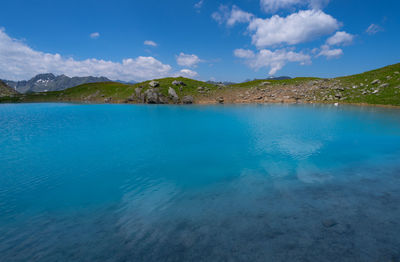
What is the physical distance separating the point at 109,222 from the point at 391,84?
10044 cm

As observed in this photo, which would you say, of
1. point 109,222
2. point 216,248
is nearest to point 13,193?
point 109,222

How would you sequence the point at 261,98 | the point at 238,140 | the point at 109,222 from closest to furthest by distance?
the point at 109,222
the point at 238,140
the point at 261,98

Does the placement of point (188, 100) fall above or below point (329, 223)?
above

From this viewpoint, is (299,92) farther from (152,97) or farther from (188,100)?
(152,97)

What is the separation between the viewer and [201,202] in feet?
36.3

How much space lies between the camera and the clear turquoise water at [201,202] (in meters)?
7.52

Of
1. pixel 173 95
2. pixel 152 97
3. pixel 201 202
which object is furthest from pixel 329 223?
pixel 152 97

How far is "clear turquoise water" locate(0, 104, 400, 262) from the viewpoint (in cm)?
752

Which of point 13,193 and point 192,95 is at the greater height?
point 192,95

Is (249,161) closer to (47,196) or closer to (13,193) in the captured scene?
(47,196)

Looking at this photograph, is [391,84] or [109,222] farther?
[391,84]

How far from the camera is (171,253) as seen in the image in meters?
7.29

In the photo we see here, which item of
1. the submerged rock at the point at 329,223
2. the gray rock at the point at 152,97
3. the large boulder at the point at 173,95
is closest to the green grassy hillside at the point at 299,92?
the large boulder at the point at 173,95

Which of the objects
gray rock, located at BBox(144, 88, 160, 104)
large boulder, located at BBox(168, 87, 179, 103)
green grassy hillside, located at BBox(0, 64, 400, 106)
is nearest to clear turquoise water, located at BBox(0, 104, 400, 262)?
green grassy hillside, located at BBox(0, 64, 400, 106)
